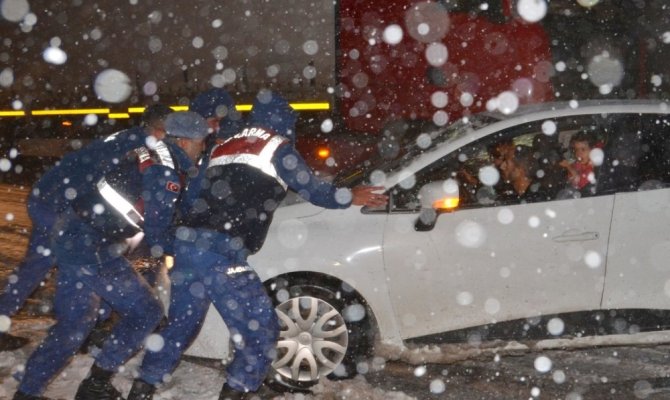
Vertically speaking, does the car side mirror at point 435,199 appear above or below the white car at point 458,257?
above

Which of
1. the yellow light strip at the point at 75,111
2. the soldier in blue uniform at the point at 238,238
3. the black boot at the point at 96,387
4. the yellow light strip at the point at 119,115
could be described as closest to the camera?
the soldier in blue uniform at the point at 238,238

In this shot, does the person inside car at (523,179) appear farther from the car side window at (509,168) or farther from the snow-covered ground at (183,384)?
the snow-covered ground at (183,384)

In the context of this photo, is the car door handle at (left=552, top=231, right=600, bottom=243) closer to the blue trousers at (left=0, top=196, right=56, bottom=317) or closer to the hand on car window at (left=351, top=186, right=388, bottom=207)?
the hand on car window at (left=351, top=186, right=388, bottom=207)

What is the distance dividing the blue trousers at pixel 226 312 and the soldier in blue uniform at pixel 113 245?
0.54ft

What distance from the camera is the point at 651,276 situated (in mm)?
3836

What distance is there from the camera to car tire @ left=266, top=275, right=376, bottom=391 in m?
3.73

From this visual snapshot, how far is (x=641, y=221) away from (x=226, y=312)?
2494 mm

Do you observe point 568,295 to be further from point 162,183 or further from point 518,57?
point 518,57

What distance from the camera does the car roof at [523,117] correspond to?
382cm

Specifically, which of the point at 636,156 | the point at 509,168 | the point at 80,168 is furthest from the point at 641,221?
the point at 80,168

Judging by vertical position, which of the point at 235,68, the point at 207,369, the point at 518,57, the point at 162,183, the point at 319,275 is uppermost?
the point at 235,68

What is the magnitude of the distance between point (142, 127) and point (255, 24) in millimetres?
13939

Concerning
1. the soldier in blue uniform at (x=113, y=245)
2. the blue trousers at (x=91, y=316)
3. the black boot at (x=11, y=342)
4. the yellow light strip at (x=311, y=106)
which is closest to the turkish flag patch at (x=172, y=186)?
the soldier in blue uniform at (x=113, y=245)

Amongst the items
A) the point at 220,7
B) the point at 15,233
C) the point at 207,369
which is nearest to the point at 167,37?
the point at 220,7
